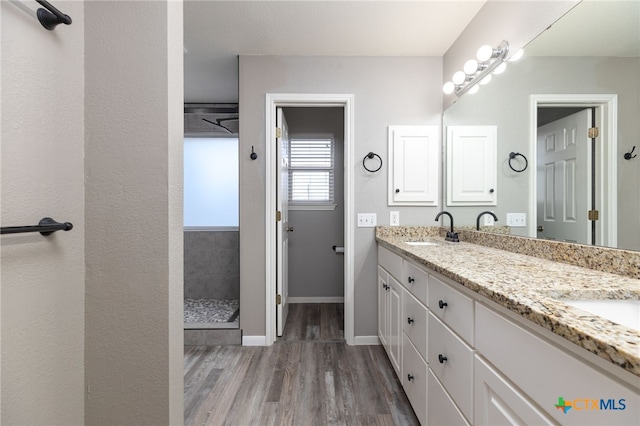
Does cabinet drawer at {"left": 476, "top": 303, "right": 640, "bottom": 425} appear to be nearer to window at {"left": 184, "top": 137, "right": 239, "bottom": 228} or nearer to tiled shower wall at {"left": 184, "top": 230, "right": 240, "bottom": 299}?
tiled shower wall at {"left": 184, "top": 230, "right": 240, "bottom": 299}

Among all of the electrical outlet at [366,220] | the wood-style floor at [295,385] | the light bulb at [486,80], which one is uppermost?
the light bulb at [486,80]

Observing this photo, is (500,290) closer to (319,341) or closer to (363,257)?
(363,257)

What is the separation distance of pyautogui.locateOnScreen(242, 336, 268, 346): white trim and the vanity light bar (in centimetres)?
253

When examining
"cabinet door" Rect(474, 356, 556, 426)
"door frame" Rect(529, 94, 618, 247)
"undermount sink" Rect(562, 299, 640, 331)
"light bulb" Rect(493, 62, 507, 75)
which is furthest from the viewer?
"light bulb" Rect(493, 62, 507, 75)

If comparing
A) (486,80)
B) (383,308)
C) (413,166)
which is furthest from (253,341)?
(486,80)

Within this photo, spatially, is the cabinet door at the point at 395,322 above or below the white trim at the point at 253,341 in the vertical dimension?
above

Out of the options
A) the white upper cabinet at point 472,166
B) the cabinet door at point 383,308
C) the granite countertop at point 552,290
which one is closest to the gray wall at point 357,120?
the cabinet door at point 383,308

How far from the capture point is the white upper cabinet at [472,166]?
1864 millimetres

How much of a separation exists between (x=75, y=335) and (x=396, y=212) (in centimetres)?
214

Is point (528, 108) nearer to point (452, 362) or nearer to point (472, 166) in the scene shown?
point (472, 166)

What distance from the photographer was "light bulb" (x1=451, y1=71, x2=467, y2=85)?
6.55 ft

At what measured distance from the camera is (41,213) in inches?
31.1

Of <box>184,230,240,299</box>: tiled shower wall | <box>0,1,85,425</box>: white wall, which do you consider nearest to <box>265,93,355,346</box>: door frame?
<box>184,230,240,299</box>: tiled shower wall

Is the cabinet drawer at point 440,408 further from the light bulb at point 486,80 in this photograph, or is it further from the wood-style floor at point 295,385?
the light bulb at point 486,80
